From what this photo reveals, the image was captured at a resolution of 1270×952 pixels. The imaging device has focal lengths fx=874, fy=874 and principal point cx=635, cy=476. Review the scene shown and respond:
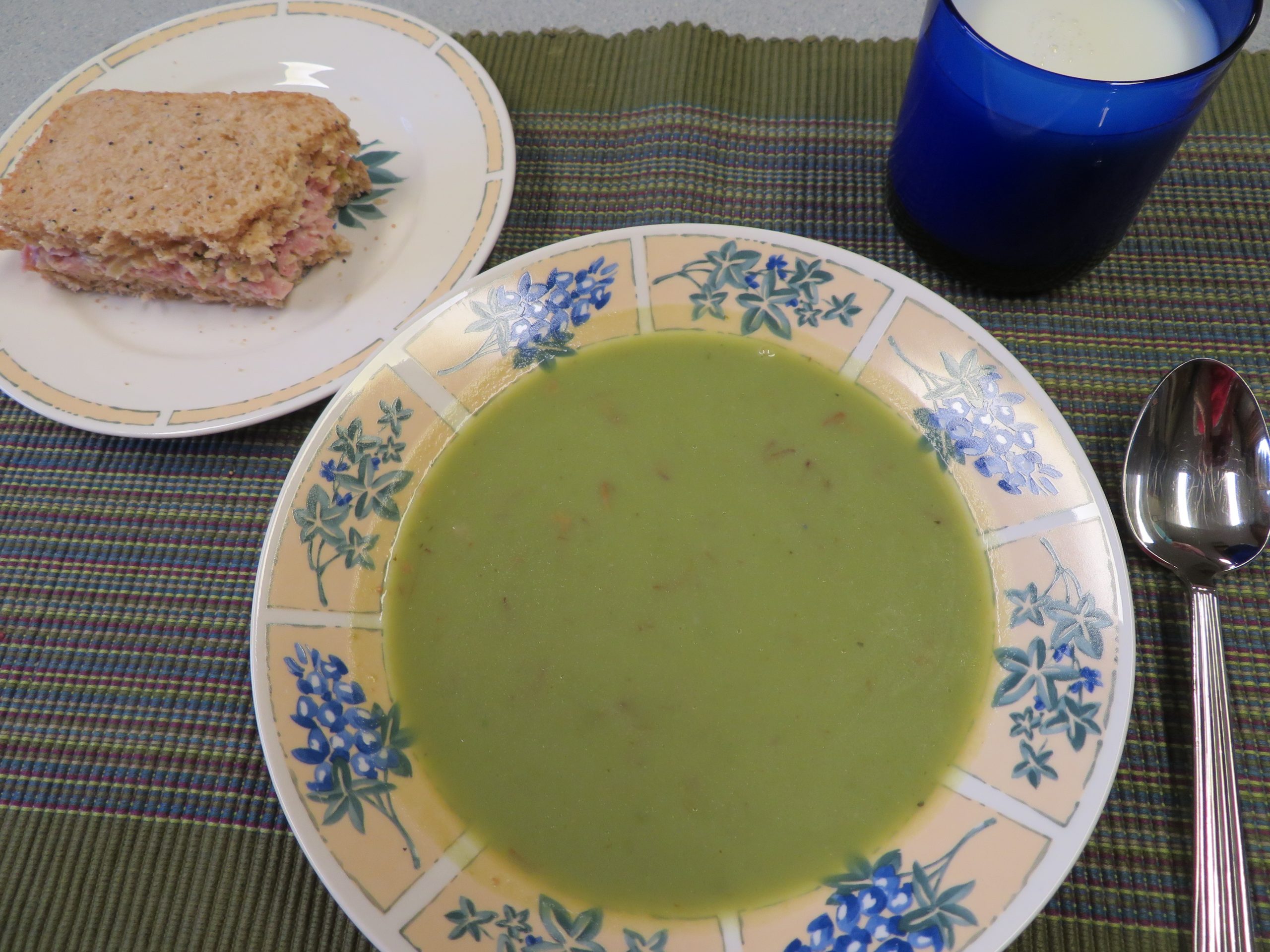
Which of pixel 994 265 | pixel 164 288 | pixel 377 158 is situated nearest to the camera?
pixel 994 265

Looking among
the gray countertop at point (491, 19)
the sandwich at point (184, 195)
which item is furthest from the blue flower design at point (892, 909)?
the gray countertop at point (491, 19)

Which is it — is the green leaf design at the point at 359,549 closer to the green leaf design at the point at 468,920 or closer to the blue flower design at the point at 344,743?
the blue flower design at the point at 344,743

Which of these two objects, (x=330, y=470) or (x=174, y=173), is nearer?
(x=330, y=470)

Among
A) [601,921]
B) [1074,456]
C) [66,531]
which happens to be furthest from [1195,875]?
[66,531]

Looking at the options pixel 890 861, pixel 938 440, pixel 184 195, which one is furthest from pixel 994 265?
pixel 184 195

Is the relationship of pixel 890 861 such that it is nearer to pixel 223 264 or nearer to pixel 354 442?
pixel 354 442

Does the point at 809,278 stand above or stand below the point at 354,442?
above
